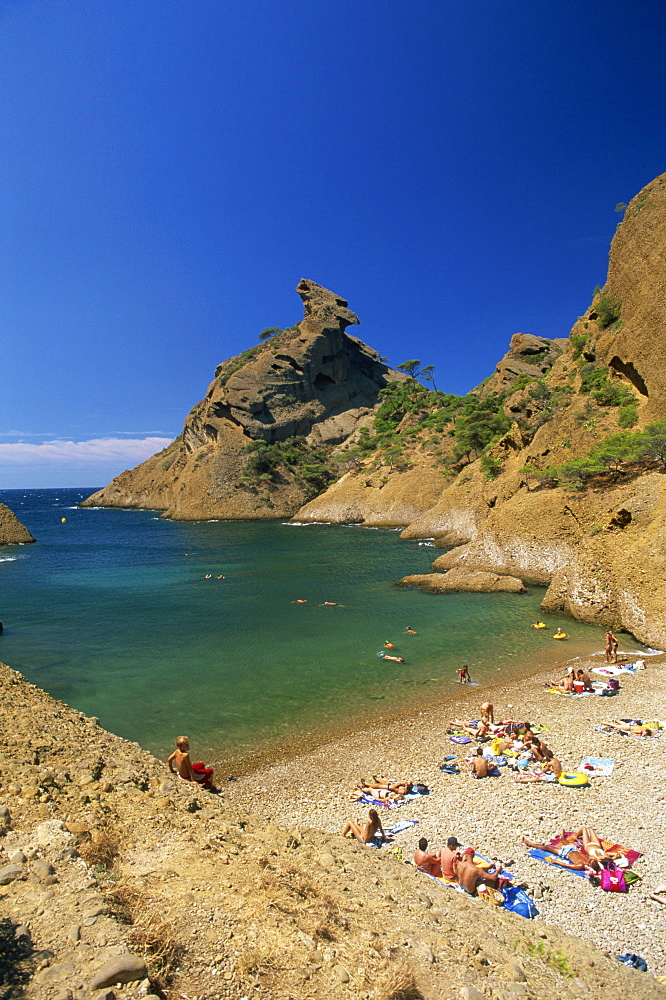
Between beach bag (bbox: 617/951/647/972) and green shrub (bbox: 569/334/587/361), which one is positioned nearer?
beach bag (bbox: 617/951/647/972)

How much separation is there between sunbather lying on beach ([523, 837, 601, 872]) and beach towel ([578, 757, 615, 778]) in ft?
7.74

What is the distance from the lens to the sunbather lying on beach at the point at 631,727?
10742 millimetres

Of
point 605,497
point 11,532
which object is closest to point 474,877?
point 605,497

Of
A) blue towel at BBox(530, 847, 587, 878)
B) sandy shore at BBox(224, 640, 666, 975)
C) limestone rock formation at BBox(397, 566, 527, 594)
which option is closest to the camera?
sandy shore at BBox(224, 640, 666, 975)

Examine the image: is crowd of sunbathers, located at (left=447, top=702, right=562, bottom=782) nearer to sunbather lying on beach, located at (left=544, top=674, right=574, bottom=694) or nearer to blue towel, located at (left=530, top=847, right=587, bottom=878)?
blue towel, located at (left=530, top=847, right=587, bottom=878)

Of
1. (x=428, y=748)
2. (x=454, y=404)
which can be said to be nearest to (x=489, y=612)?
(x=428, y=748)

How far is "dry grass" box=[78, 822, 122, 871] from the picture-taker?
530 cm

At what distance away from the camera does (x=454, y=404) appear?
257ft

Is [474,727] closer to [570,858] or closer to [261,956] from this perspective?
[570,858]

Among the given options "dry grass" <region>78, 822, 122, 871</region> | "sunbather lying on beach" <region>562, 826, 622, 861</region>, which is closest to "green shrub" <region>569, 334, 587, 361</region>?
"sunbather lying on beach" <region>562, 826, 622, 861</region>

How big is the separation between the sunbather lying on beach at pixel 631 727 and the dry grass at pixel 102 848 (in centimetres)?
1032

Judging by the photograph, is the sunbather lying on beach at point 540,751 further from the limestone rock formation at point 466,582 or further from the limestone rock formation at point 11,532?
the limestone rock formation at point 11,532

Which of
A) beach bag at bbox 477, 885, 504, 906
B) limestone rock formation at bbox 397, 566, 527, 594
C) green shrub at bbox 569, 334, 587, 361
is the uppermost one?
green shrub at bbox 569, 334, 587, 361

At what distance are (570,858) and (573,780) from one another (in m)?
2.26
